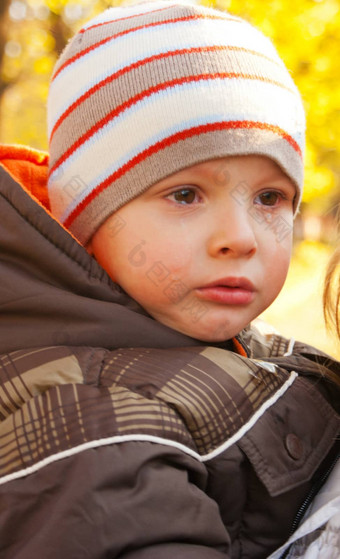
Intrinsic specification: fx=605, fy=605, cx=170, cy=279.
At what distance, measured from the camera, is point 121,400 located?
964 millimetres

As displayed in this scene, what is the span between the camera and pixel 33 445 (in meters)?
0.93

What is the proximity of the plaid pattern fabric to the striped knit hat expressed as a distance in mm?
341

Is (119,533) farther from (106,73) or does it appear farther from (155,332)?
(106,73)

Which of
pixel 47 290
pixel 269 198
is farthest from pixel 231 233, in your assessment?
pixel 47 290

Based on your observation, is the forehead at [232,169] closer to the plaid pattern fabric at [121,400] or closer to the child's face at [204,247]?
the child's face at [204,247]

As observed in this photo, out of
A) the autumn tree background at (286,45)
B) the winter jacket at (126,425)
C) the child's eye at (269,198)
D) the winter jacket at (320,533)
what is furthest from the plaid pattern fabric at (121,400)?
the autumn tree background at (286,45)

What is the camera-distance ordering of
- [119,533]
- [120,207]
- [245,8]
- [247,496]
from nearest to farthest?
[119,533]
[247,496]
[120,207]
[245,8]

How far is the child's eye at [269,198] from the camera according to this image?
1244 mm

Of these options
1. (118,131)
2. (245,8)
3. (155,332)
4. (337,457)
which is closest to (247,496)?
(337,457)

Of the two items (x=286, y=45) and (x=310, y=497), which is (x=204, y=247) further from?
(x=286, y=45)

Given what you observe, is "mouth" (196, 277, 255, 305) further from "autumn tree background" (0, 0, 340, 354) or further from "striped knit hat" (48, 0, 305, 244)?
"autumn tree background" (0, 0, 340, 354)

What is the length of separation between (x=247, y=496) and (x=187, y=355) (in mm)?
279

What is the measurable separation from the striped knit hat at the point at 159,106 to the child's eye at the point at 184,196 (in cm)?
4

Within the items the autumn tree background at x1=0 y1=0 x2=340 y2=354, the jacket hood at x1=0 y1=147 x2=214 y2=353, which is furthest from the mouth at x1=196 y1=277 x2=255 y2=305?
the autumn tree background at x1=0 y1=0 x2=340 y2=354
